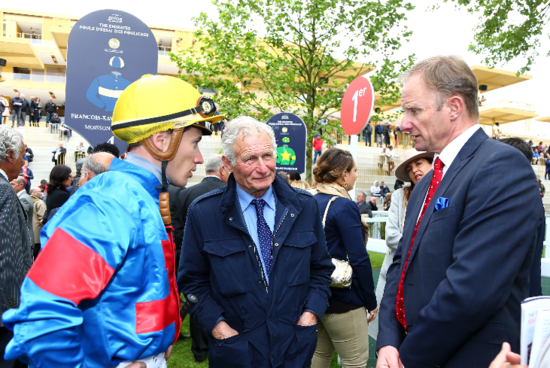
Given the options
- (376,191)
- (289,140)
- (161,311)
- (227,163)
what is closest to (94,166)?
(227,163)

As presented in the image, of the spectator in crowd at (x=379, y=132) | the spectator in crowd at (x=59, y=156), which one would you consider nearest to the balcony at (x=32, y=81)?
the spectator in crowd at (x=59, y=156)

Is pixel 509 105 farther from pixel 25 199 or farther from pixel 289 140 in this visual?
pixel 25 199

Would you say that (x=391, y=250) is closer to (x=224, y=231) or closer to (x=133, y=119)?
(x=224, y=231)

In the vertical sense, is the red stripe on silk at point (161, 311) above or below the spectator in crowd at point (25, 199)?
above

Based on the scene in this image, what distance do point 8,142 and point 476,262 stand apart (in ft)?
9.76

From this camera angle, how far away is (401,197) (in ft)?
13.0

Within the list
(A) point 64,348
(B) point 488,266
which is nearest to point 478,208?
(B) point 488,266

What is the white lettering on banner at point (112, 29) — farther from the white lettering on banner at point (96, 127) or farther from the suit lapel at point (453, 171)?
the suit lapel at point (453, 171)

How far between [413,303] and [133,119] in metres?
1.39

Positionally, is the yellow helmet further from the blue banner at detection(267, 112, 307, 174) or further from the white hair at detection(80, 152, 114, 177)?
the blue banner at detection(267, 112, 307, 174)

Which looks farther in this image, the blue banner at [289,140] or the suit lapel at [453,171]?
the blue banner at [289,140]

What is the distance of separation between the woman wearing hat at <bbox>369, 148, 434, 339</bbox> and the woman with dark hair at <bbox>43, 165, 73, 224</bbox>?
407 centimetres

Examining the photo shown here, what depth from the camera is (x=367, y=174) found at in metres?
23.0

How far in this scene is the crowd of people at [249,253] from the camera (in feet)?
3.92
